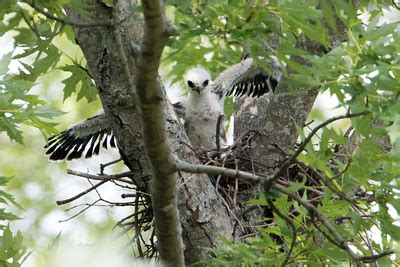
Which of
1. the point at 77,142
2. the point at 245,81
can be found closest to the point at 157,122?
the point at 77,142

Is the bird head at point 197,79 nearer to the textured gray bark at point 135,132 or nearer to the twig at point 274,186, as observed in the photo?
the textured gray bark at point 135,132

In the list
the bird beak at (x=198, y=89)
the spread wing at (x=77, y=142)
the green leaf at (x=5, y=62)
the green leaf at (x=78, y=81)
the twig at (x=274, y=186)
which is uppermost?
the bird beak at (x=198, y=89)

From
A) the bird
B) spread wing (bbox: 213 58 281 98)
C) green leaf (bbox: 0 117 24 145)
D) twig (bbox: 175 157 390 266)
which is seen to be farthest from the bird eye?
twig (bbox: 175 157 390 266)

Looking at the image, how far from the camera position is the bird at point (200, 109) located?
5270 millimetres

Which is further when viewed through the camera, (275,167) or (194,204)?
(275,167)

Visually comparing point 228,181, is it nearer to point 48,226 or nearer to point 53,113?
point 53,113

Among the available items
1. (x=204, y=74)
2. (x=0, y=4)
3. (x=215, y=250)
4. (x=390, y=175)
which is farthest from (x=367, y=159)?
(x=204, y=74)

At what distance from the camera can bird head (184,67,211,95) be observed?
5.39 metres

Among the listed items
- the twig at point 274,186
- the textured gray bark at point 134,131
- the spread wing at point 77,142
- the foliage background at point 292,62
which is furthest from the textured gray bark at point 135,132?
the spread wing at point 77,142

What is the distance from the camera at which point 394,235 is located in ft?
10.2

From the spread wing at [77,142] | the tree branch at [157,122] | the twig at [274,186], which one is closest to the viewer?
the tree branch at [157,122]

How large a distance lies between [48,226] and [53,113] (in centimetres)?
466

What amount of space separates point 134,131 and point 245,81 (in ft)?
6.74

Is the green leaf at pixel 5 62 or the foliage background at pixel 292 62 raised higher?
the green leaf at pixel 5 62
